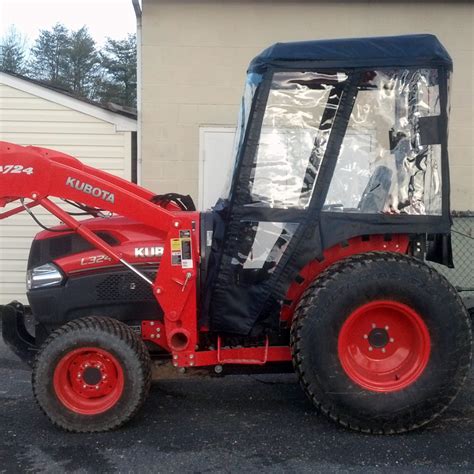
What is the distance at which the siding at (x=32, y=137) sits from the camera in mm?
8289

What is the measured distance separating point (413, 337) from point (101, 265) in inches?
85.6

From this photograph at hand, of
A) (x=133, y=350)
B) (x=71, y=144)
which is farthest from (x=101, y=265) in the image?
(x=71, y=144)

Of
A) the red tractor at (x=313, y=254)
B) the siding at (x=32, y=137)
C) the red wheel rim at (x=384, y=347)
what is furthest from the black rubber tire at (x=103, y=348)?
the siding at (x=32, y=137)

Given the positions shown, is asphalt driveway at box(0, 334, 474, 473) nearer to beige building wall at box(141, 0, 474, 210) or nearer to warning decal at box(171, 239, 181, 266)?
warning decal at box(171, 239, 181, 266)

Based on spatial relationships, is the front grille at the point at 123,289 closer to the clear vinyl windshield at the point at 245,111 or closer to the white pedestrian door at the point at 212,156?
the clear vinyl windshield at the point at 245,111

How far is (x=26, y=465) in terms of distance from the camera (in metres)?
3.88

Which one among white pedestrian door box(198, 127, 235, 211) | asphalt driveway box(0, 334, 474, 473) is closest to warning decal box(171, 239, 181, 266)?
asphalt driveway box(0, 334, 474, 473)

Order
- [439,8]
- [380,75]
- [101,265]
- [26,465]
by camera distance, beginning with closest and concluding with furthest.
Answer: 1. [26,465]
2. [380,75]
3. [101,265]
4. [439,8]

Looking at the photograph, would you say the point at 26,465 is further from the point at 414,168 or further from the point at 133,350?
the point at 414,168

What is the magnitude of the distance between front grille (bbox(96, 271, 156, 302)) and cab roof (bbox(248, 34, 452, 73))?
1.71 meters

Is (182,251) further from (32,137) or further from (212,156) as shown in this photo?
(32,137)

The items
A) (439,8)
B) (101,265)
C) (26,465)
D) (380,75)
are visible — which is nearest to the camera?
(26,465)

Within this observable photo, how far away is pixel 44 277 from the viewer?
15.4ft

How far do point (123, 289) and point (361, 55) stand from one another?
223 cm
